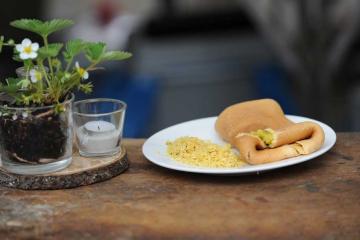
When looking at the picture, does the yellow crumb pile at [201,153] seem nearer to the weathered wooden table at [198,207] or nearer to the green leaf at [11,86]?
the weathered wooden table at [198,207]

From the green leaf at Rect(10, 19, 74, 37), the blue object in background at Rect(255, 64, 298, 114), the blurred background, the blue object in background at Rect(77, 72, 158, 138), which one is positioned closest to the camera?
the green leaf at Rect(10, 19, 74, 37)

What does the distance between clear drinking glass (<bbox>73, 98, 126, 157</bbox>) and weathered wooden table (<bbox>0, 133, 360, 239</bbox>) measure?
0.19ft

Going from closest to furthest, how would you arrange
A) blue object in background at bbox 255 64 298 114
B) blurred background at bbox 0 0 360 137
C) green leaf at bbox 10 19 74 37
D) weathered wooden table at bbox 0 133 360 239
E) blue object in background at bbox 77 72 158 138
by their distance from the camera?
weathered wooden table at bbox 0 133 360 239 < green leaf at bbox 10 19 74 37 < blurred background at bbox 0 0 360 137 < blue object in background at bbox 77 72 158 138 < blue object in background at bbox 255 64 298 114

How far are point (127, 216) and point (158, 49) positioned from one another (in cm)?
298

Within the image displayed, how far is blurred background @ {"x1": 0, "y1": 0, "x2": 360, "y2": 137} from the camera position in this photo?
8.13 ft

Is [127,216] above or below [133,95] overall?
above

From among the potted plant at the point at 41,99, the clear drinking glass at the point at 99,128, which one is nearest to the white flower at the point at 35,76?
the potted plant at the point at 41,99

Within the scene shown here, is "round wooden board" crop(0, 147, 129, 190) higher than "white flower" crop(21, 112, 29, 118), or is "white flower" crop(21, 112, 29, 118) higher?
"white flower" crop(21, 112, 29, 118)

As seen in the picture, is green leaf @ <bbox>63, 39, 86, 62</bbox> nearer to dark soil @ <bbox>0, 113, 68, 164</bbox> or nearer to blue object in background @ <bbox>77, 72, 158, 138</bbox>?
dark soil @ <bbox>0, 113, 68, 164</bbox>

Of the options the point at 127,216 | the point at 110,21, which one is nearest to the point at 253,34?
the point at 110,21

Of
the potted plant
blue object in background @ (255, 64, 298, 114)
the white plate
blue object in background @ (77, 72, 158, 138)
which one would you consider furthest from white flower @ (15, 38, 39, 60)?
blue object in background @ (255, 64, 298, 114)

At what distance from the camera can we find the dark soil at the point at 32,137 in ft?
3.06

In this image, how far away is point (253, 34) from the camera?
3875 mm

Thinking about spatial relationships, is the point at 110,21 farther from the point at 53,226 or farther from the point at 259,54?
the point at 53,226
